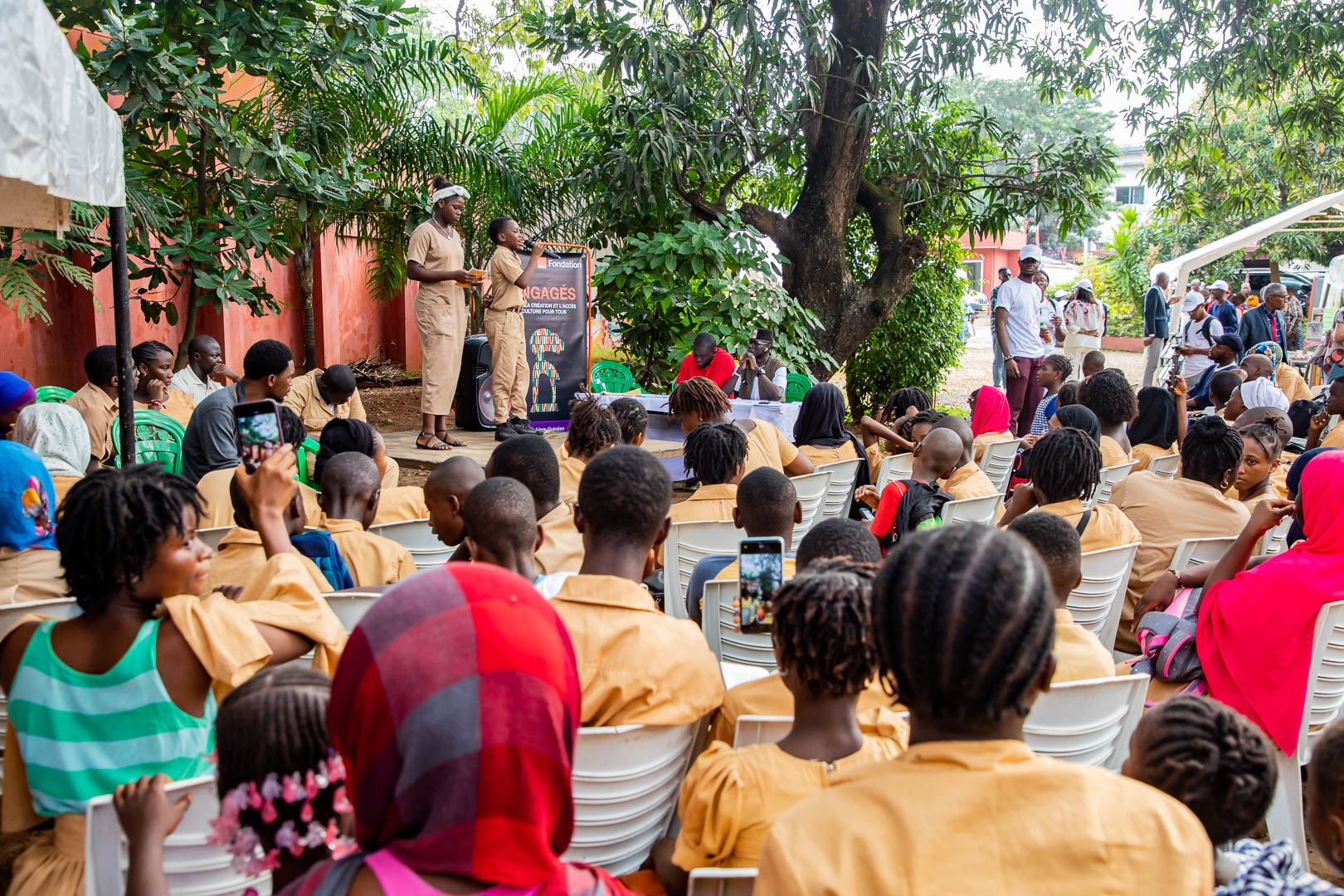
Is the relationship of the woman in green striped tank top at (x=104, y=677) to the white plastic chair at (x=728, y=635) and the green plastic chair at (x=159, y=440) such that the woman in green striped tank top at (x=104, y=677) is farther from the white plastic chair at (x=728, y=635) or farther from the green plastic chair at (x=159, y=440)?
the green plastic chair at (x=159, y=440)

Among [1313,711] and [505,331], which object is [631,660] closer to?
→ [1313,711]

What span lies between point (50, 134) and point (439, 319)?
17.3 feet

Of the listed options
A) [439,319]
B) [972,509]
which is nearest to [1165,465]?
[972,509]

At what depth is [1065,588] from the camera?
2.88 metres

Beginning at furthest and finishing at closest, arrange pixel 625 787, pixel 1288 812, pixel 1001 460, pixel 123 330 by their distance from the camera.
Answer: pixel 1001 460, pixel 123 330, pixel 1288 812, pixel 625 787

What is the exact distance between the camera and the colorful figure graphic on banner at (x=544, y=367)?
9.16 m

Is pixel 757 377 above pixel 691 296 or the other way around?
the other way around

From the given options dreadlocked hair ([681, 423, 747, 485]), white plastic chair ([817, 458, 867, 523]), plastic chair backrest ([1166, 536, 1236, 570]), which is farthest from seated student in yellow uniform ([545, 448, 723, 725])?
white plastic chair ([817, 458, 867, 523])

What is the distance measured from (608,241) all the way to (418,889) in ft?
30.2

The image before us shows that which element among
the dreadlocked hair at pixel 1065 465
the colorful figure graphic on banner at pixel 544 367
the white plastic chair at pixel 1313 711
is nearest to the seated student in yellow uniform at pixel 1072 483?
the dreadlocked hair at pixel 1065 465

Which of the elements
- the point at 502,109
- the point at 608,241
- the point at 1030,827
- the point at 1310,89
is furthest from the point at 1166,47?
the point at 1030,827

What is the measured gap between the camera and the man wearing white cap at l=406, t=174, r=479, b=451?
25.2 ft

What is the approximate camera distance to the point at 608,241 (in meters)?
10.0

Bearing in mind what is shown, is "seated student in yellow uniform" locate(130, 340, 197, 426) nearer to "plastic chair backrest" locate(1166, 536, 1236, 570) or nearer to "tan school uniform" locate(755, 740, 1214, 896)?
"plastic chair backrest" locate(1166, 536, 1236, 570)
